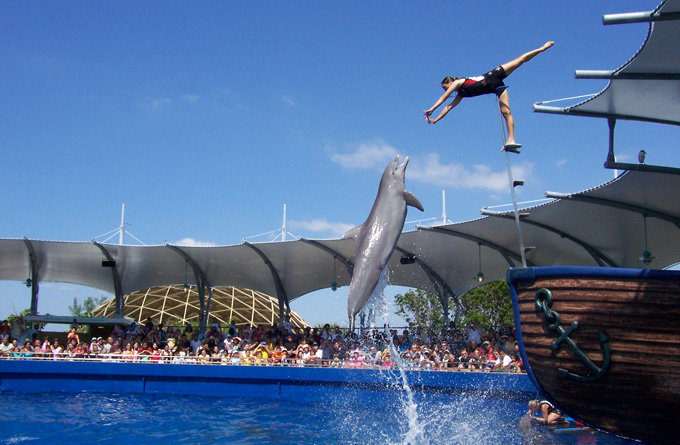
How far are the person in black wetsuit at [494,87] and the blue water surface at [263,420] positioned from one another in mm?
5678

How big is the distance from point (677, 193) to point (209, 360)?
1201cm

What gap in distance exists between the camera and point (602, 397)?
6.59m

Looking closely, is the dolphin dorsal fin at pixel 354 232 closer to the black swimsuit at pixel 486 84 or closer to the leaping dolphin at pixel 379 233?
the leaping dolphin at pixel 379 233

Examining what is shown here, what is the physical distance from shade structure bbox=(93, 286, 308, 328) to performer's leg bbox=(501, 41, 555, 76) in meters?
34.4

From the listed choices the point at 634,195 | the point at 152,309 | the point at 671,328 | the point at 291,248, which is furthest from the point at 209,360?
the point at 152,309

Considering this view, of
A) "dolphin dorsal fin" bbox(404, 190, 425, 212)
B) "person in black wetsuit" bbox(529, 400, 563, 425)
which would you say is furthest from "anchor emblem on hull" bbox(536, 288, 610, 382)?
"person in black wetsuit" bbox(529, 400, 563, 425)

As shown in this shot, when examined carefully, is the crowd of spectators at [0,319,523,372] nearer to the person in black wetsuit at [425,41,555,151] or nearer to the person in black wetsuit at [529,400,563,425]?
the person in black wetsuit at [529,400,563,425]

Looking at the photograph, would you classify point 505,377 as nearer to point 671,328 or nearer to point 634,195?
point 634,195

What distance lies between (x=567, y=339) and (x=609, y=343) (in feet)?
1.35

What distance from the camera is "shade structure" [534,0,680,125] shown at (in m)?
6.68

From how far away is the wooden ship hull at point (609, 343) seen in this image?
6266 millimetres

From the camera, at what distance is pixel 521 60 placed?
587cm

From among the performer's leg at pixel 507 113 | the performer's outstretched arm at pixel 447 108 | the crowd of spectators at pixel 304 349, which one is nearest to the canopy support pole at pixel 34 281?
the crowd of spectators at pixel 304 349

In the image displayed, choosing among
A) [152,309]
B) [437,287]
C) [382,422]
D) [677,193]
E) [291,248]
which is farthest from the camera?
[152,309]
